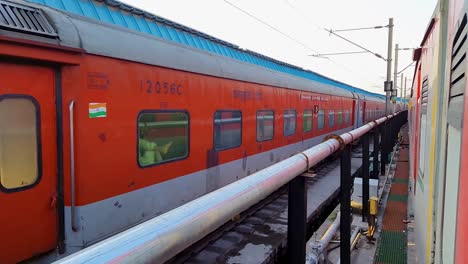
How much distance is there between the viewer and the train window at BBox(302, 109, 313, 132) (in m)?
10.9

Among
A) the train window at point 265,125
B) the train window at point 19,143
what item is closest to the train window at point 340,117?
the train window at point 265,125

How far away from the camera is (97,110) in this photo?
3.64 m

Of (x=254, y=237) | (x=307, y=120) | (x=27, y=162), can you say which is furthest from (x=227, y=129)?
(x=307, y=120)

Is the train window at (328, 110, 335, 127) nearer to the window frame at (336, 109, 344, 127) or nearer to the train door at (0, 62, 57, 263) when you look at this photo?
the window frame at (336, 109, 344, 127)

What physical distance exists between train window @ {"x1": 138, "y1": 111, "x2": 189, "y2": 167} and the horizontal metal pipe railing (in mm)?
3214

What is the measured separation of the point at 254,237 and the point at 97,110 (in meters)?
3.21

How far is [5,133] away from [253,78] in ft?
16.4

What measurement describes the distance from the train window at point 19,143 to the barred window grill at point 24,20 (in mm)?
533

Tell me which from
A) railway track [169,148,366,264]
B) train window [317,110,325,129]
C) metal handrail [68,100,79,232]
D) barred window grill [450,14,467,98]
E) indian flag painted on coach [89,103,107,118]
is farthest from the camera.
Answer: train window [317,110,325,129]

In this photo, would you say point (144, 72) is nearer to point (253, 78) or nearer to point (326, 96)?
point (253, 78)

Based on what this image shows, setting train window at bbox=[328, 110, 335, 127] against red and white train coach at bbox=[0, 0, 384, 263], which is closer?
red and white train coach at bbox=[0, 0, 384, 263]

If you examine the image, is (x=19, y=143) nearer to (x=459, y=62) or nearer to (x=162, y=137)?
(x=162, y=137)

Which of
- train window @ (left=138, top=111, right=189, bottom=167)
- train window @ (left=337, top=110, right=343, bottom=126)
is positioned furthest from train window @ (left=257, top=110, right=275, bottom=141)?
train window @ (left=337, top=110, right=343, bottom=126)

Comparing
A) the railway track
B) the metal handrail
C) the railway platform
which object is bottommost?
the railway track
